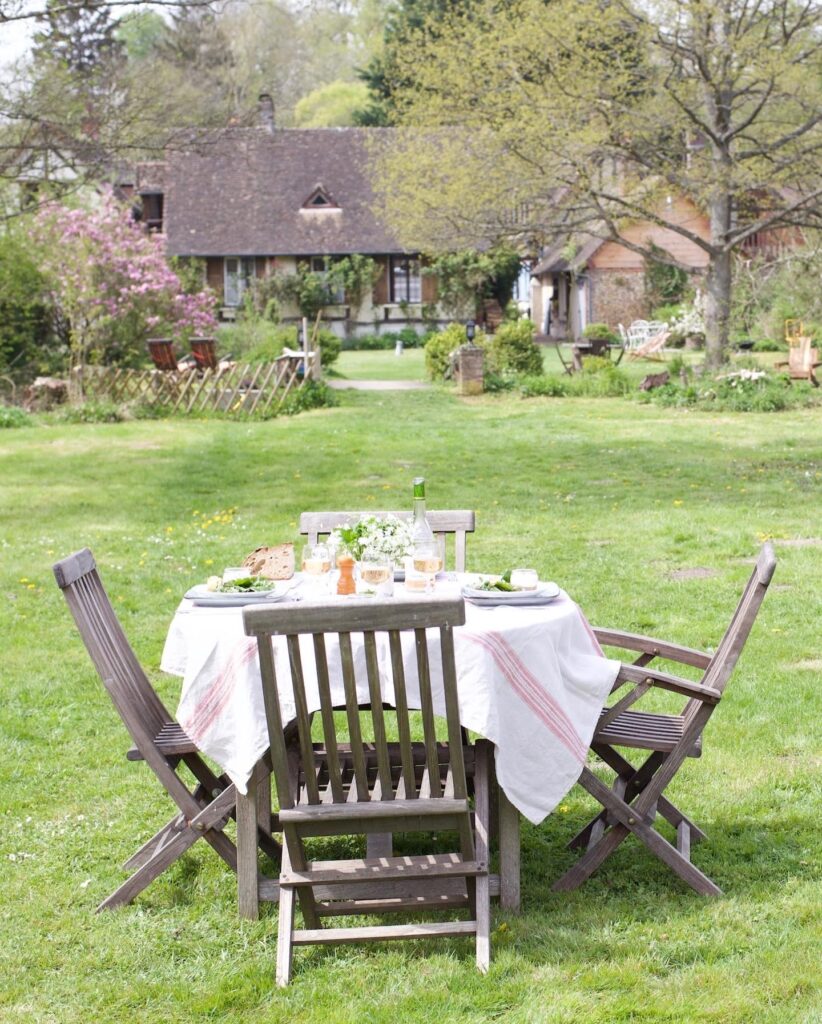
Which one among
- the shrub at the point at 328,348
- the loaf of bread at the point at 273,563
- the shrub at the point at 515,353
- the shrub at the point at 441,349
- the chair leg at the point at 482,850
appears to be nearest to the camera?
the chair leg at the point at 482,850

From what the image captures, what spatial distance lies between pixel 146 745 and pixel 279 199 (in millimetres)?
42024

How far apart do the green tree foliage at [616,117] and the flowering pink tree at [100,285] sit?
507cm

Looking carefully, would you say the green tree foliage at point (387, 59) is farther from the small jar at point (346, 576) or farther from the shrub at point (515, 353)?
the small jar at point (346, 576)

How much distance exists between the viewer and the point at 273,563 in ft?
16.7

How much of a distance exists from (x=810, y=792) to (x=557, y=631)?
1.76 metres

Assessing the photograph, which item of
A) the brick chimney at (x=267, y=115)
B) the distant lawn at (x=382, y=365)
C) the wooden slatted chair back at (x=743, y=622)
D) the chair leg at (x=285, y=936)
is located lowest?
the chair leg at (x=285, y=936)

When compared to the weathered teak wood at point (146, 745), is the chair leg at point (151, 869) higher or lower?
lower

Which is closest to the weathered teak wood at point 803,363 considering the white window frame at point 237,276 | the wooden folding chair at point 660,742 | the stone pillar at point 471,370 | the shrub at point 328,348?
the stone pillar at point 471,370

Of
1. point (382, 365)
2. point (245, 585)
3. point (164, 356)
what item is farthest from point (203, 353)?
point (245, 585)

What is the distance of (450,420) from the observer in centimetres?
2120

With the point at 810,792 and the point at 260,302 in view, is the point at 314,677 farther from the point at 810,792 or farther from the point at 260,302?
the point at 260,302

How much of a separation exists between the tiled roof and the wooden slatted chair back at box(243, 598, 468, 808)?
1565 inches

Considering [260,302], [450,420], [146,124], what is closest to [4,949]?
[146,124]

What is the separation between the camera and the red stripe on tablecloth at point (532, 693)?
423 cm
